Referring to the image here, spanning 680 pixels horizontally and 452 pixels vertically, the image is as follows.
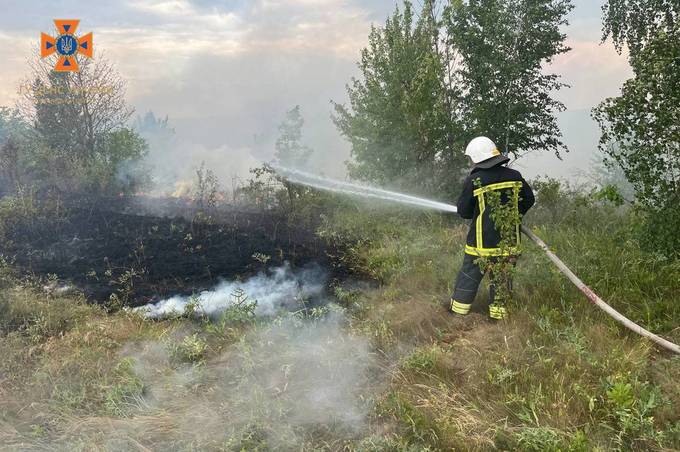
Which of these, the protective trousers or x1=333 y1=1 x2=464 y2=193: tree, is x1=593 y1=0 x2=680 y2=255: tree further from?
x1=333 y1=1 x2=464 y2=193: tree

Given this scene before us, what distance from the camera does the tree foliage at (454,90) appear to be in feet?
33.8

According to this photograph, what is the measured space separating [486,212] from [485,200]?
12 cm

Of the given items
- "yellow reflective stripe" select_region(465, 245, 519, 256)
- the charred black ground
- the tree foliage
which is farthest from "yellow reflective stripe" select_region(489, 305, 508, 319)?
the tree foliage

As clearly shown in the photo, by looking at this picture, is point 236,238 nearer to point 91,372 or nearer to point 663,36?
point 91,372

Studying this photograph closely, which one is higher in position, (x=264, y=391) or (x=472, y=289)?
(x=472, y=289)

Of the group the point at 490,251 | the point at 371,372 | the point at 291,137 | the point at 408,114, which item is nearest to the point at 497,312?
the point at 490,251

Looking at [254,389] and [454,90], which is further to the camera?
[454,90]

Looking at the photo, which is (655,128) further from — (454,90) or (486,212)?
(454,90)

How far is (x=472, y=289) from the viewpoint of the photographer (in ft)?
15.7

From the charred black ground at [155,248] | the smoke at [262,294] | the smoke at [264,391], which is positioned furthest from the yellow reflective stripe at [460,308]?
the charred black ground at [155,248]

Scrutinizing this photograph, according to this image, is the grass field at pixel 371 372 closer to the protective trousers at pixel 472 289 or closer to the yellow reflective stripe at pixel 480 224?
the protective trousers at pixel 472 289

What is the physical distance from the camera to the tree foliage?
10305 mm

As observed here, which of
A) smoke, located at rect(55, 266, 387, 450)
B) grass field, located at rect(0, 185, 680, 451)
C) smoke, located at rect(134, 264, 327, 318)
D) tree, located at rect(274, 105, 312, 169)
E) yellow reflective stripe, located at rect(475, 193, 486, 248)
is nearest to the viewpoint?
grass field, located at rect(0, 185, 680, 451)

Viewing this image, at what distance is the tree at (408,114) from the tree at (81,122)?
9790 mm
